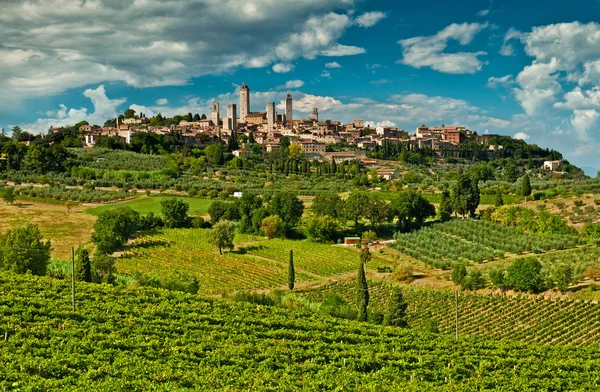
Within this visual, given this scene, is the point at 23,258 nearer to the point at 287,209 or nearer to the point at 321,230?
the point at 321,230

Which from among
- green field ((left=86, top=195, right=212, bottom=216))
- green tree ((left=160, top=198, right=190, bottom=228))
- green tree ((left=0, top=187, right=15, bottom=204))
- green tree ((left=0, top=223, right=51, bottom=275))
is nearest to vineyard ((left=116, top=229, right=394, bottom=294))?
green tree ((left=160, top=198, right=190, bottom=228))

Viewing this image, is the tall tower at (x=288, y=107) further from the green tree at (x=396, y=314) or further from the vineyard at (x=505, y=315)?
the green tree at (x=396, y=314)

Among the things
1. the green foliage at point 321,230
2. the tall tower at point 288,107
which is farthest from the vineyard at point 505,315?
the tall tower at point 288,107

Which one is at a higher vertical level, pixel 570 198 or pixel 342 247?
pixel 570 198

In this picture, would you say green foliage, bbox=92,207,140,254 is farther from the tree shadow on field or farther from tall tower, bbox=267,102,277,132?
tall tower, bbox=267,102,277,132

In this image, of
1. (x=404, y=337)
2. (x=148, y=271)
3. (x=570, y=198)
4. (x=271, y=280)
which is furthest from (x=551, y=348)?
(x=570, y=198)

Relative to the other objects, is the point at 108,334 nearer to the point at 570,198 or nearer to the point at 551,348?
the point at 551,348
